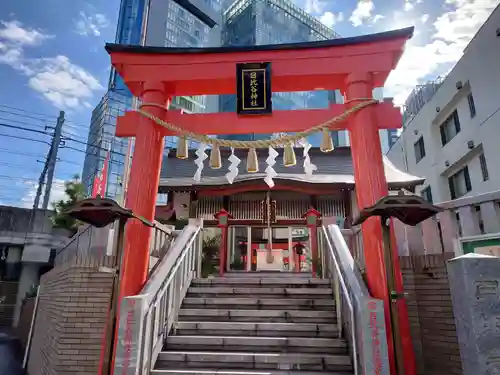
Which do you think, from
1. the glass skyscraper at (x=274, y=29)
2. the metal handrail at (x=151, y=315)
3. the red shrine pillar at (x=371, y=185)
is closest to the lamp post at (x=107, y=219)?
the metal handrail at (x=151, y=315)

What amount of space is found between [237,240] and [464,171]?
12.9m

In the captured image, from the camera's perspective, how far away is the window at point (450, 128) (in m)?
17.3

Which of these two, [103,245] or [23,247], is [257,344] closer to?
[103,245]

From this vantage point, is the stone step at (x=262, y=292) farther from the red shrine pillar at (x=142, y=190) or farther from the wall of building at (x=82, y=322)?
the wall of building at (x=82, y=322)

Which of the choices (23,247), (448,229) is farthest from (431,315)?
(23,247)

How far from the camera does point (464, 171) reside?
1717 centimetres

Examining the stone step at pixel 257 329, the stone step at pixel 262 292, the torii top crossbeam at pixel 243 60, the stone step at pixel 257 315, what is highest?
the torii top crossbeam at pixel 243 60

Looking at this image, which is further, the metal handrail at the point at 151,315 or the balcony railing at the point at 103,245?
the balcony railing at the point at 103,245

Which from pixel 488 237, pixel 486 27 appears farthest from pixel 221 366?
pixel 486 27

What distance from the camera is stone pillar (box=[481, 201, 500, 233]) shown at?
4632 millimetres

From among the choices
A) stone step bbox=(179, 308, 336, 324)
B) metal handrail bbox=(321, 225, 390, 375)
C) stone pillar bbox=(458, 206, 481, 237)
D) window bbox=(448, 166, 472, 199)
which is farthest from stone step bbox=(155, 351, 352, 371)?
window bbox=(448, 166, 472, 199)

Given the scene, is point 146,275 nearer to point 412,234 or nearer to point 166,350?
point 166,350

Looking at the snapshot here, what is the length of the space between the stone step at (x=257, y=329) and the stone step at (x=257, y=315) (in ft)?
0.87

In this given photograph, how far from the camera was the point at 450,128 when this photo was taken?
18.1 meters
